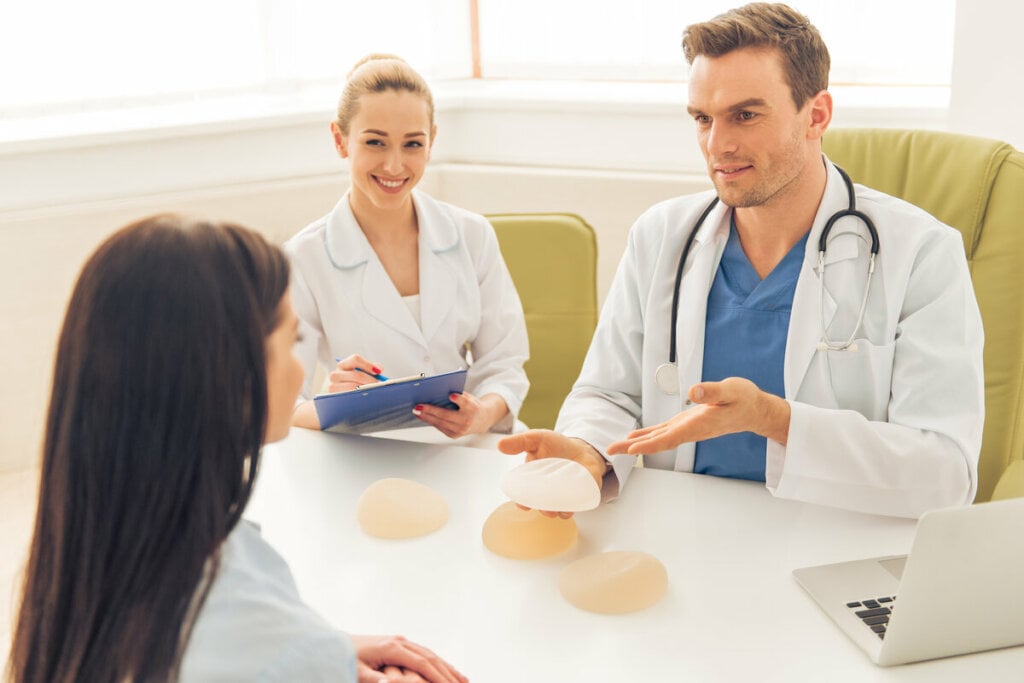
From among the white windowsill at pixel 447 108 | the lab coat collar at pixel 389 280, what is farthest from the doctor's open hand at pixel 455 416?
the white windowsill at pixel 447 108

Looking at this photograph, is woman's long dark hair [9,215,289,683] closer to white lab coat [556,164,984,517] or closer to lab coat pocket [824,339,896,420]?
white lab coat [556,164,984,517]

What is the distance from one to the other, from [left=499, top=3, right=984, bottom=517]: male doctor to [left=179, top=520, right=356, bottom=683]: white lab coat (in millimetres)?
544

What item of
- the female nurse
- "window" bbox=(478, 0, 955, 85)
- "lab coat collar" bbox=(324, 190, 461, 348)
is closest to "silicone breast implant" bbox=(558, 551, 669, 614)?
the female nurse

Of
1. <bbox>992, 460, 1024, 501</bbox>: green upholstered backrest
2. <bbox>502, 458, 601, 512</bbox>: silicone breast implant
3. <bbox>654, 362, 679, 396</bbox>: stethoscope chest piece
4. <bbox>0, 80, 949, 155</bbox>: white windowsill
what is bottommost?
<bbox>992, 460, 1024, 501</bbox>: green upholstered backrest

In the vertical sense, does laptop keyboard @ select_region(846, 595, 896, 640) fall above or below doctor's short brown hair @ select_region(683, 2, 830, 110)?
below

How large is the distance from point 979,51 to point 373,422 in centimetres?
161

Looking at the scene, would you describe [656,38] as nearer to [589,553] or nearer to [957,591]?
[589,553]

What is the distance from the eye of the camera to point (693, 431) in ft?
4.37

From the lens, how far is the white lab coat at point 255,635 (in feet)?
2.69

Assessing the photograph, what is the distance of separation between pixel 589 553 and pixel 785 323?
1.88 feet

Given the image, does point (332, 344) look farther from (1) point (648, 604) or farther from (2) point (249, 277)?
(2) point (249, 277)

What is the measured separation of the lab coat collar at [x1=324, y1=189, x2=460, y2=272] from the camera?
2.07 m

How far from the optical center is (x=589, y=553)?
129 centimetres

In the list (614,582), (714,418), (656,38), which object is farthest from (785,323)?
(656,38)
